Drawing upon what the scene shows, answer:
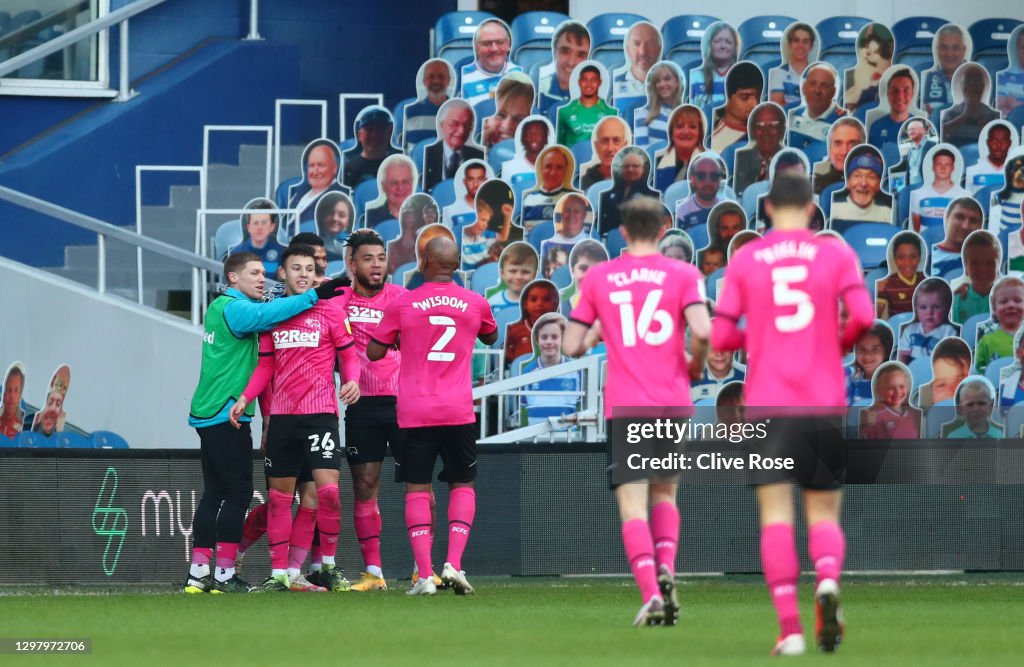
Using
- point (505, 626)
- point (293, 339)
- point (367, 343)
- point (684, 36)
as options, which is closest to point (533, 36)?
point (684, 36)

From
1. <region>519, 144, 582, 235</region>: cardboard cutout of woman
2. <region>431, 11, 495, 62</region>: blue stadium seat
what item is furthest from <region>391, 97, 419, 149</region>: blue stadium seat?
<region>519, 144, 582, 235</region>: cardboard cutout of woman

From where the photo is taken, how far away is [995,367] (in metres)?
13.7

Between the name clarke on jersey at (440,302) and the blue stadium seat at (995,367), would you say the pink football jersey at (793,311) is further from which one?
the blue stadium seat at (995,367)

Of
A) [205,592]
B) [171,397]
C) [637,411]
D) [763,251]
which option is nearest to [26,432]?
[171,397]

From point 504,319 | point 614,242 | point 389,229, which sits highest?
point 389,229

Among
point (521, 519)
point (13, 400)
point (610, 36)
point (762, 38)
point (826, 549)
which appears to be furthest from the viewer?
point (762, 38)

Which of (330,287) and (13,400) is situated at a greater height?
(330,287)

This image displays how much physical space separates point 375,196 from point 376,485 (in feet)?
16.9

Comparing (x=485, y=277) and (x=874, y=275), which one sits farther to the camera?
(x=874, y=275)

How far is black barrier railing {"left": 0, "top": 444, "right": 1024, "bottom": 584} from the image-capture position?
32.5 feet

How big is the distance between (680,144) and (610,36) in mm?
1533

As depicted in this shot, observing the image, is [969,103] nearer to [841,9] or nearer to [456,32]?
[841,9]

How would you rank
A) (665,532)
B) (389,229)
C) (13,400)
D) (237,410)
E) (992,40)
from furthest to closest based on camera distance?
(992,40) < (389,229) < (13,400) < (237,410) < (665,532)

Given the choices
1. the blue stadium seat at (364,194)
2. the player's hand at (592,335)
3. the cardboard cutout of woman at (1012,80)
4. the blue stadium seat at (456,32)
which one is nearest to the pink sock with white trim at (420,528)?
the player's hand at (592,335)
